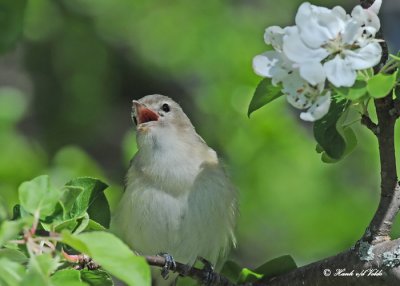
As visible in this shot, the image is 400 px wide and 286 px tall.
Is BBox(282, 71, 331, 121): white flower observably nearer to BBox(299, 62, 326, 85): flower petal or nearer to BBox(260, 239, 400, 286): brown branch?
BBox(299, 62, 326, 85): flower petal

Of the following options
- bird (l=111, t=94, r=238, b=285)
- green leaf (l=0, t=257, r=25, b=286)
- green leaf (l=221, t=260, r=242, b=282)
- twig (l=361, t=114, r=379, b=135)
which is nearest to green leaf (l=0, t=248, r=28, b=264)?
green leaf (l=0, t=257, r=25, b=286)

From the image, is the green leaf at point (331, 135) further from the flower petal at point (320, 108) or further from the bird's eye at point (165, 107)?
the bird's eye at point (165, 107)

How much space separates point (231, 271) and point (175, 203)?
531mm

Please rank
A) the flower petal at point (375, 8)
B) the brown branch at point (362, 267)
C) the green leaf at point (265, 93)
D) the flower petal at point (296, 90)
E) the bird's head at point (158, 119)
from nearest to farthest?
the flower petal at point (296, 90) → the flower petal at point (375, 8) → the green leaf at point (265, 93) → the brown branch at point (362, 267) → the bird's head at point (158, 119)

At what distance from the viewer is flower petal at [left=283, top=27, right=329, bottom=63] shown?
2.12 metres

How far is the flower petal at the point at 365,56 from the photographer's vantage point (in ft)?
6.92

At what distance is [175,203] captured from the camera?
12.7 feet

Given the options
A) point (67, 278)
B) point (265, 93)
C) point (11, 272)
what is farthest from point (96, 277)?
point (265, 93)

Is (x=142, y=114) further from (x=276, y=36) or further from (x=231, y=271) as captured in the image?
(x=276, y=36)

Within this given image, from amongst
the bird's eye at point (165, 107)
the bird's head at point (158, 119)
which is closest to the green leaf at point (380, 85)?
the bird's head at point (158, 119)

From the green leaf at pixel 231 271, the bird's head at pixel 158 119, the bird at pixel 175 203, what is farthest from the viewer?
the bird's head at pixel 158 119

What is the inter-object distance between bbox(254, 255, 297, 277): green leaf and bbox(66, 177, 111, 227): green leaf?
615 mm

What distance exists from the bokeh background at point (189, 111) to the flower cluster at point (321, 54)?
8.00 ft

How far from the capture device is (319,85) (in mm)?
2137
